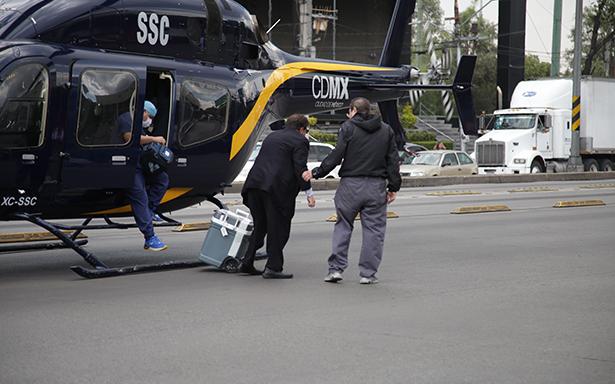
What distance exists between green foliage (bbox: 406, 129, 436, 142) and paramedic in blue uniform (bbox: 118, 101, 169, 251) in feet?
166

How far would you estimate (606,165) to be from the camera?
46.9m

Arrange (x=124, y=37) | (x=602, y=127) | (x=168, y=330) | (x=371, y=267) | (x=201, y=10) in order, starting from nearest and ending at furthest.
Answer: (x=168, y=330)
(x=371, y=267)
(x=124, y=37)
(x=201, y=10)
(x=602, y=127)

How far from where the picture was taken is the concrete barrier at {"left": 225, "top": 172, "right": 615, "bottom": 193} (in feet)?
103

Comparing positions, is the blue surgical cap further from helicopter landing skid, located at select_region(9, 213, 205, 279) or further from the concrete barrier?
the concrete barrier

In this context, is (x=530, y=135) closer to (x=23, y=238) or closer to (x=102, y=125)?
(x=23, y=238)

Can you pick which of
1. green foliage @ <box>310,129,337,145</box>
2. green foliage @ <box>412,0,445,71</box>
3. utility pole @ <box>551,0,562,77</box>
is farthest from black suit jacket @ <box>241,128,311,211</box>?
green foliage @ <box>412,0,445,71</box>

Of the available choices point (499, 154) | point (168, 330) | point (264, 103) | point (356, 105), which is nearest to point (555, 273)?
point (356, 105)

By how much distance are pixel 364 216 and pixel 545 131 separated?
110ft

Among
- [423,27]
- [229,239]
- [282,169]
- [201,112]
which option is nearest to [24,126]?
[201,112]

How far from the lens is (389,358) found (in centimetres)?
702

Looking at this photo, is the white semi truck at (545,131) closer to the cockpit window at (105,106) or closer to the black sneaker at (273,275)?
the black sneaker at (273,275)

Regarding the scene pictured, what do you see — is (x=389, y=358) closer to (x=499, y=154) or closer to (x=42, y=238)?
(x=42, y=238)

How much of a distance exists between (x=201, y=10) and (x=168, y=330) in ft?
18.0

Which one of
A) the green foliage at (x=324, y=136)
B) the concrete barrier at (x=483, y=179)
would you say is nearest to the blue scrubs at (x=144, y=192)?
the concrete barrier at (x=483, y=179)
